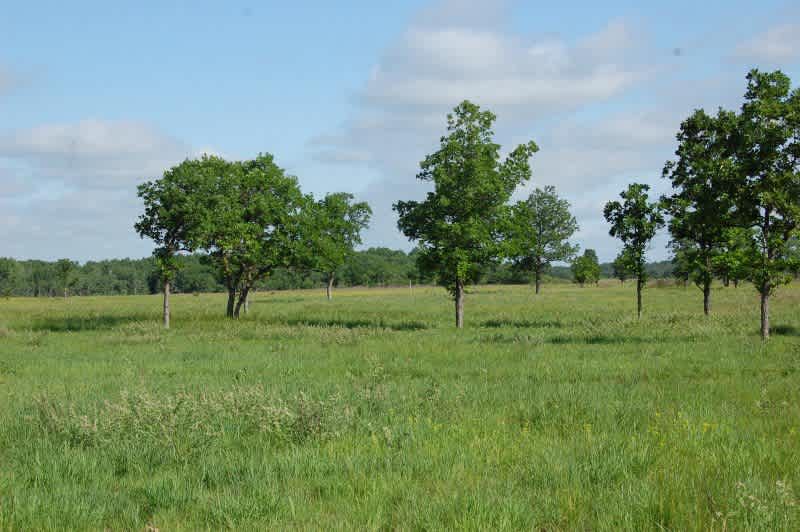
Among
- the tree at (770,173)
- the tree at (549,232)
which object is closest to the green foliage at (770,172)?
the tree at (770,173)

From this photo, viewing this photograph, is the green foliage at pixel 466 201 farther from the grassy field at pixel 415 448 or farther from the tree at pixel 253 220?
the grassy field at pixel 415 448

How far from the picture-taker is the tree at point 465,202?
30.0m

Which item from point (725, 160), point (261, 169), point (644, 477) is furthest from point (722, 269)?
point (261, 169)

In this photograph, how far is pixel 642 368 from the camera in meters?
14.3

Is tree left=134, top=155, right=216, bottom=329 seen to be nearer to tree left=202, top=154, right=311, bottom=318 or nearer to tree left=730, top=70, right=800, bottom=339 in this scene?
tree left=202, top=154, right=311, bottom=318

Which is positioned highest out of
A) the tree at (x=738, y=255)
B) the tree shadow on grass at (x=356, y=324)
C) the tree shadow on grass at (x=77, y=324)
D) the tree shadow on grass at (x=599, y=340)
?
→ the tree at (x=738, y=255)

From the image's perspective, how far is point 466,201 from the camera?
3056 centimetres

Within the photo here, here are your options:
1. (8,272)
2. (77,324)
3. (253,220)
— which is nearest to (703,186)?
(253,220)

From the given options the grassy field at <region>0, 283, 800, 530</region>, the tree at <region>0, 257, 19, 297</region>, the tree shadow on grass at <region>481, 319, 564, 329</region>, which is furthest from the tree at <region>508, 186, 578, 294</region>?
the tree at <region>0, 257, 19, 297</region>

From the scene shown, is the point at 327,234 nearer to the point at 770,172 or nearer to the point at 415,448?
the point at 770,172

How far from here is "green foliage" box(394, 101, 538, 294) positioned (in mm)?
30047

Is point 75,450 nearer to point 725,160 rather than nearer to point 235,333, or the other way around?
point 235,333

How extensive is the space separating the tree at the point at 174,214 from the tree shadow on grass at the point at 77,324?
4.36m

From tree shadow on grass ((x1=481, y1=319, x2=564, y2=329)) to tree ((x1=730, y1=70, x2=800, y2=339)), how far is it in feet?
35.0
